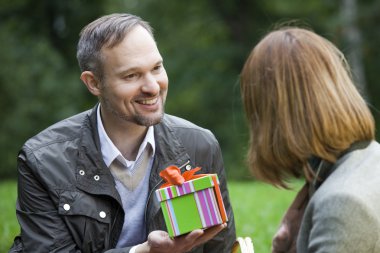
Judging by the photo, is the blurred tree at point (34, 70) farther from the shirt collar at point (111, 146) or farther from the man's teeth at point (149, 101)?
the man's teeth at point (149, 101)

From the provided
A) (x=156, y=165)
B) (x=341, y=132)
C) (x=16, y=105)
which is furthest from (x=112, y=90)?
(x=16, y=105)

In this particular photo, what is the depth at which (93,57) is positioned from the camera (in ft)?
11.9

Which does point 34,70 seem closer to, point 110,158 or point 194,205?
point 110,158

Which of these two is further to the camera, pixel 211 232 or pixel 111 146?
pixel 111 146

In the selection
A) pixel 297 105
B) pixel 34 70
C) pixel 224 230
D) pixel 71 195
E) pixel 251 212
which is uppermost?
pixel 297 105

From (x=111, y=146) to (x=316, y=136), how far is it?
56.9 inches

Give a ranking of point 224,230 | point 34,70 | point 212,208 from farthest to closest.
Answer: point 34,70
point 224,230
point 212,208

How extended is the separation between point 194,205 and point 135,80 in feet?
3.29

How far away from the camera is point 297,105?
2467 mm

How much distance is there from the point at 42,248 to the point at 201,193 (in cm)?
103

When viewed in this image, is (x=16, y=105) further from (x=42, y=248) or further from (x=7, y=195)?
(x=42, y=248)

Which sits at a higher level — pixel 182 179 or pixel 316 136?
pixel 316 136

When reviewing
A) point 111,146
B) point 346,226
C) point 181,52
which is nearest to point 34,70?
point 181,52

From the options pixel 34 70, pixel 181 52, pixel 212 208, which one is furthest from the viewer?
pixel 181 52
